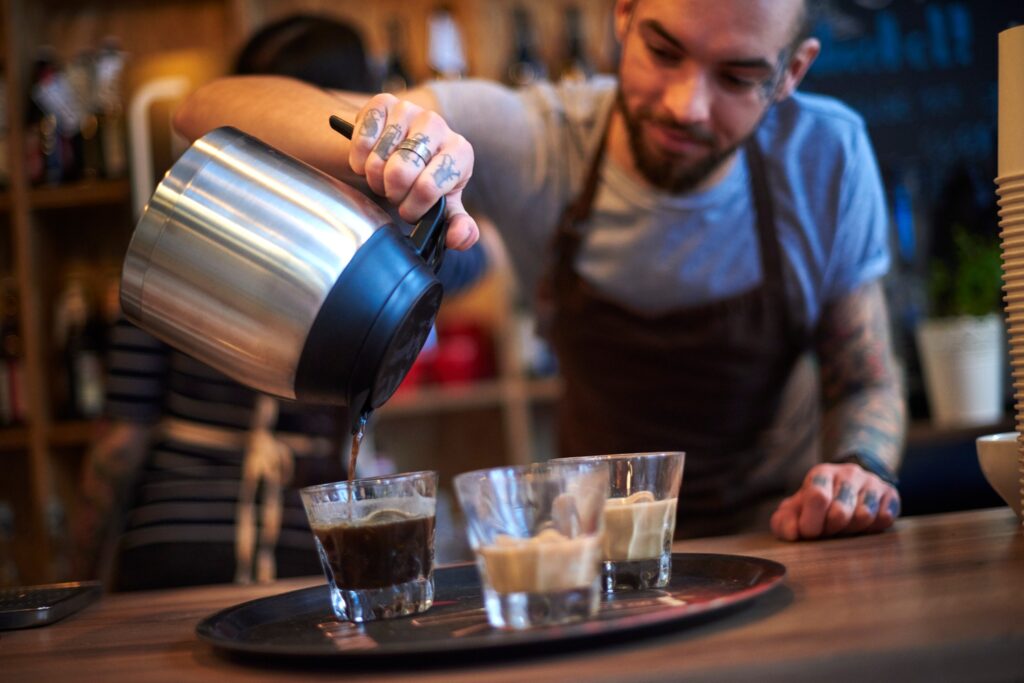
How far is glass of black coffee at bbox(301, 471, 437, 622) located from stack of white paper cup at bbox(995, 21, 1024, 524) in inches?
18.7

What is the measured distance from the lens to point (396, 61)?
2.94 m

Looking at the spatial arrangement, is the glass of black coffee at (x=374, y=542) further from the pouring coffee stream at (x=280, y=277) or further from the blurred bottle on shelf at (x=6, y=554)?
the blurred bottle on shelf at (x=6, y=554)

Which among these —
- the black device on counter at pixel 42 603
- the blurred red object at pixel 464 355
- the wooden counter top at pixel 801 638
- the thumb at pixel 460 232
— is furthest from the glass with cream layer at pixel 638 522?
the blurred red object at pixel 464 355

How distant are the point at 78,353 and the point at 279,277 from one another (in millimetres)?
2333

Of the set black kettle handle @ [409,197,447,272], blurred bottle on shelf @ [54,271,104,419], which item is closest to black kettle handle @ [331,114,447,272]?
black kettle handle @ [409,197,447,272]

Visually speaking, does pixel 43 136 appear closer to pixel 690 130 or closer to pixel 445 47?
pixel 445 47

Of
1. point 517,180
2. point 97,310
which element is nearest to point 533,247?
point 517,180

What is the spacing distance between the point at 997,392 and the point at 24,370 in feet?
7.83

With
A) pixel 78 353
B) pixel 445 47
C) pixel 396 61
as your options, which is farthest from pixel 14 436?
pixel 445 47

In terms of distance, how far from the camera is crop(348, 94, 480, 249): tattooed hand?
2.94 ft

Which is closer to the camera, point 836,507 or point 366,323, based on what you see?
point 366,323

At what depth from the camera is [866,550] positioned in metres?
0.97

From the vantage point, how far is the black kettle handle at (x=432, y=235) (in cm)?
87

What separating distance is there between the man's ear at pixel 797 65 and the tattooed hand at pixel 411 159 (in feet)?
2.18
